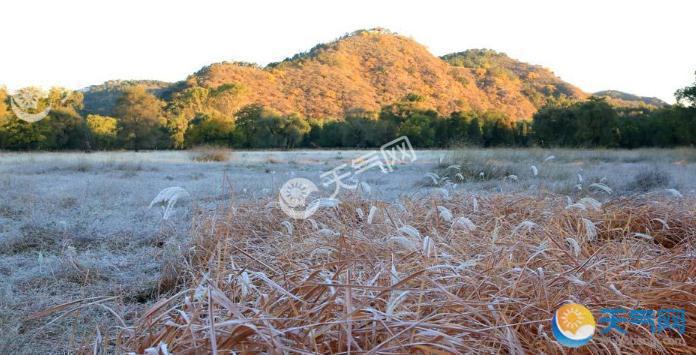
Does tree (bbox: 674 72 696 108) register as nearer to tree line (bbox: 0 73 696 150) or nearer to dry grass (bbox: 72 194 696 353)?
tree line (bbox: 0 73 696 150)

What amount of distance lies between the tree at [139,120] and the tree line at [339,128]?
0.06 meters

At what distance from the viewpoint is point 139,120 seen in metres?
27.5

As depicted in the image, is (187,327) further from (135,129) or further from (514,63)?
(514,63)

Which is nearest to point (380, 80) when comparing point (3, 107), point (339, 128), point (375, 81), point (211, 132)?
point (375, 81)

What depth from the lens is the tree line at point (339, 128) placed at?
69.3 feet

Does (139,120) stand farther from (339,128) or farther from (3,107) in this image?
(339,128)

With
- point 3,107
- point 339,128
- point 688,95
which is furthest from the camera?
point 339,128

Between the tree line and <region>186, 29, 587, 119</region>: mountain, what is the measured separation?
1236 cm

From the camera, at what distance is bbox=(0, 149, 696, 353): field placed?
98 cm

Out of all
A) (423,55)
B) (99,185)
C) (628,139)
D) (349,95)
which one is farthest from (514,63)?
(99,185)

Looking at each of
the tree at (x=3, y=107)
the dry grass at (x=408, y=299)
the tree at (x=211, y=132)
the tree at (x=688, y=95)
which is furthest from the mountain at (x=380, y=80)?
the dry grass at (x=408, y=299)

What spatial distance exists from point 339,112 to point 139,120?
63.4 feet

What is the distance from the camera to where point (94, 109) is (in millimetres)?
33969

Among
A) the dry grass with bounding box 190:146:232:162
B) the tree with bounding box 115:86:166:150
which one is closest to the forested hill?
the tree with bounding box 115:86:166:150
